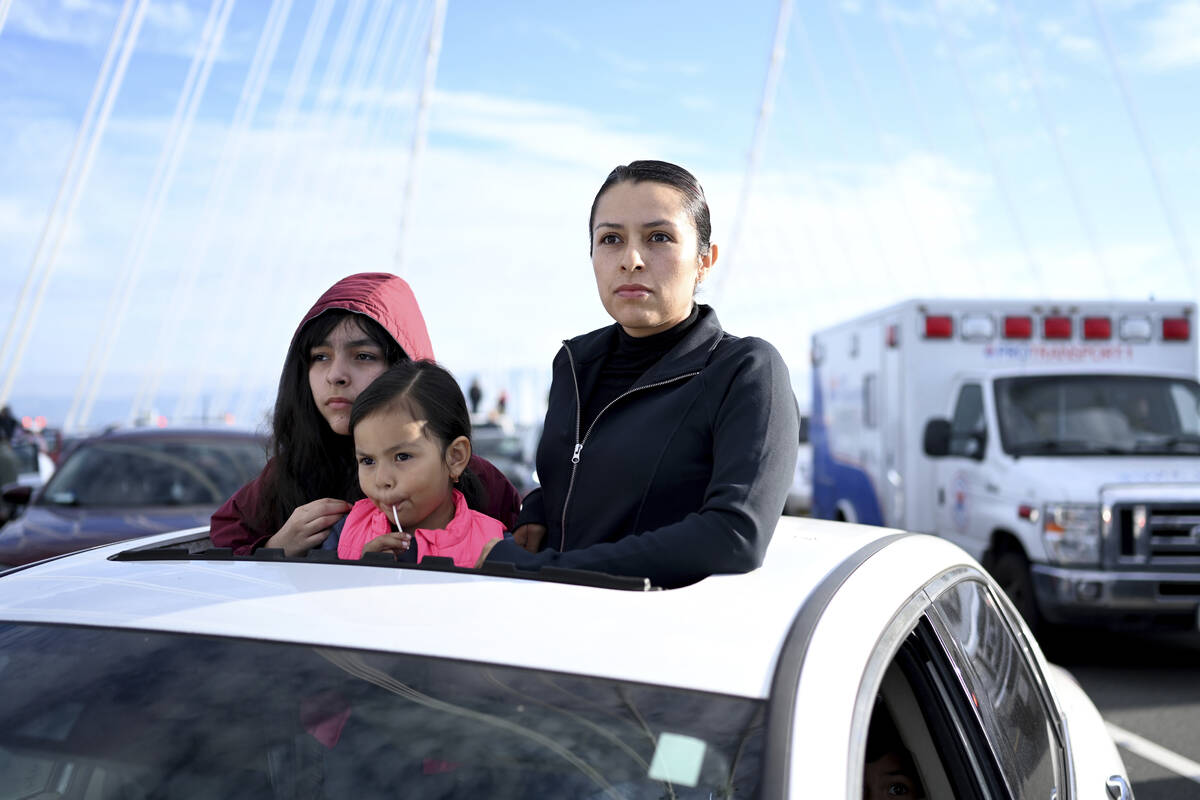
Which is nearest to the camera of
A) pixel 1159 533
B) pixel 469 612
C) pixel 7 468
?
pixel 469 612

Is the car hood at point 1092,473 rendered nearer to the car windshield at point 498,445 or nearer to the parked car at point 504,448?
the parked car at point 504,448

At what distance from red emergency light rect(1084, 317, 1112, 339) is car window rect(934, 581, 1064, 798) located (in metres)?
7.32

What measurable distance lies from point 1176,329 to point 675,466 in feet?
27.6

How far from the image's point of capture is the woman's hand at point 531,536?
244 centimetres

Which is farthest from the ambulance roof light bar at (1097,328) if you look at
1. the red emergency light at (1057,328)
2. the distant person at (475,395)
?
the distant person at (475,395)

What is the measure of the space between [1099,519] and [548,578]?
641 centimetres

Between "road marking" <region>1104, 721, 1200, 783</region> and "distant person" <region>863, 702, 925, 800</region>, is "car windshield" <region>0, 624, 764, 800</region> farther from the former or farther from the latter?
"road marking" <region>1104, 721, 1200, 783</region>

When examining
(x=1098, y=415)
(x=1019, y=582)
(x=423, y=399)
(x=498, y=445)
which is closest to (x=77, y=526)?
(x=423, y=399)

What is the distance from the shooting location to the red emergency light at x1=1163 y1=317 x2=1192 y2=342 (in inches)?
363

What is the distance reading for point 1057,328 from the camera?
9211 millimetres

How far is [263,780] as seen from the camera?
154 cm

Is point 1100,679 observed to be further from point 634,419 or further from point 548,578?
point 548,578

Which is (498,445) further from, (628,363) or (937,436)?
(628,363)

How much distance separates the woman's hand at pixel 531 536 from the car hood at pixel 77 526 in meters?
3.57
